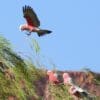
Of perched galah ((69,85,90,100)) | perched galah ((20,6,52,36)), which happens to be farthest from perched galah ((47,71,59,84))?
perched galah ((20,6,52,36))

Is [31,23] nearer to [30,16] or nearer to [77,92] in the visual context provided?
[30,16]

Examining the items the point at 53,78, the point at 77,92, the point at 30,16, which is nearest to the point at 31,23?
the point at 30,16

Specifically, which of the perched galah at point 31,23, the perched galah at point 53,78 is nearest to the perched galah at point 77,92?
the perched galah at point 53,78

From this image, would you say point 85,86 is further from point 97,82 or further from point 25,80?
point 25,80

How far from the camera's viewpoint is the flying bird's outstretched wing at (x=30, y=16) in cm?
636

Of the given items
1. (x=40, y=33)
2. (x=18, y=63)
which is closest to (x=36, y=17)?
(x=40, y=33)

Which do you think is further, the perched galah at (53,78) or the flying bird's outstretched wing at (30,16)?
the flying bird's outstretched wing at (30,16)

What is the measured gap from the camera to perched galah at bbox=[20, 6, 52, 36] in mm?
6311

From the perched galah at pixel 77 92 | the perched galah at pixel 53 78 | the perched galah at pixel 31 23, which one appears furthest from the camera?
the perched galah at pixel 31 23

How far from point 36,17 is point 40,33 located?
15cm

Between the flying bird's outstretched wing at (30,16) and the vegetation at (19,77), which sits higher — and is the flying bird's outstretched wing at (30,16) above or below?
above

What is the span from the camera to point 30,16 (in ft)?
21.2

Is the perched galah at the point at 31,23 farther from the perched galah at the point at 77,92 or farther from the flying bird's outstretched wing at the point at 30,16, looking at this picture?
the perched galah at the point at 77,92

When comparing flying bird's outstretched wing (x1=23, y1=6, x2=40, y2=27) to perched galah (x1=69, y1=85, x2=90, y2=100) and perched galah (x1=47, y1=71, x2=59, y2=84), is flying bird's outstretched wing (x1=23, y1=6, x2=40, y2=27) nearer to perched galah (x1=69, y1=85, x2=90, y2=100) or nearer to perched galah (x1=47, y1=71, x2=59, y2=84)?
perched galah (x1=47, y1=71, x2=59, y2=84)
